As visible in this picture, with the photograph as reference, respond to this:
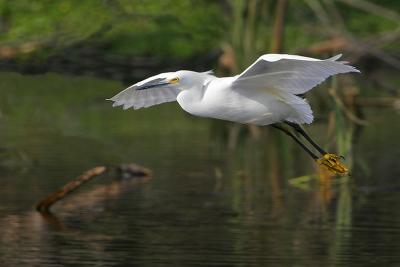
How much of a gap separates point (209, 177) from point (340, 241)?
5773 mm

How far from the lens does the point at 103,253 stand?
15.3 m

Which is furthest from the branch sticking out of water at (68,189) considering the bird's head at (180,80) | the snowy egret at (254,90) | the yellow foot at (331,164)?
the bird's head at (180,80)

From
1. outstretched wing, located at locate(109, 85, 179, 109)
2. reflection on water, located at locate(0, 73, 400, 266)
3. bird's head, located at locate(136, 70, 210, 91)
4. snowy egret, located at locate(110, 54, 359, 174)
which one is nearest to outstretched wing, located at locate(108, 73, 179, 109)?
outstretched wing, located at locate(109, 85, 179, 109)

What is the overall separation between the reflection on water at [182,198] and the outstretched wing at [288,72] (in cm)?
256

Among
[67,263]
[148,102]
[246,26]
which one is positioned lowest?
[67,263]

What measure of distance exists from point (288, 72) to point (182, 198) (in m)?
7.09

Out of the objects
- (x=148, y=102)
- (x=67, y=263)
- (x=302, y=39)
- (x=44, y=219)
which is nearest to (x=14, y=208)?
(x=44, y=219)

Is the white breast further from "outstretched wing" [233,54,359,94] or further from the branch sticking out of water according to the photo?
the branch sticking out of water

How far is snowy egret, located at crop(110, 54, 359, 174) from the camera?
1241 cm

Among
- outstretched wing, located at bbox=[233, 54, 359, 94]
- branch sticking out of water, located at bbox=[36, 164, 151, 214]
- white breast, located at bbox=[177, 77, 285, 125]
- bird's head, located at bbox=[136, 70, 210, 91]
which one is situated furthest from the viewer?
branch sticking out of water, located at bbox=[36, 164, 151, 214]

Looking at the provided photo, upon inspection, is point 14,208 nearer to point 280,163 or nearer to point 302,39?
point 280,163

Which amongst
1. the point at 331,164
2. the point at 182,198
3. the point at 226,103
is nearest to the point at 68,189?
the point at 182,198

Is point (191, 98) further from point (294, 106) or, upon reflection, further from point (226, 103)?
point (294, 106)

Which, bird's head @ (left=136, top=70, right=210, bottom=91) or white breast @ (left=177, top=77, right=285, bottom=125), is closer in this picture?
white breast @ (left=177, top=77, right=285, bottom=125)
